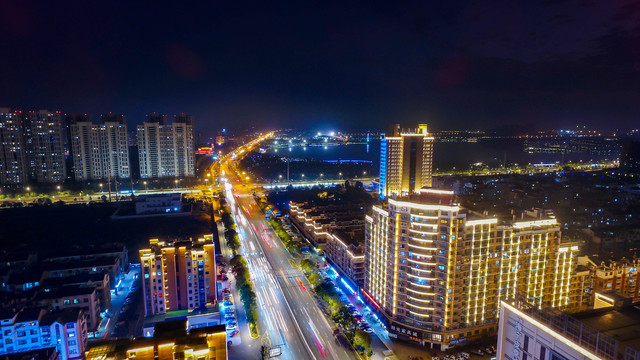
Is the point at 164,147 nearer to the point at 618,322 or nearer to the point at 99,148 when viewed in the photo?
the point at 99,148

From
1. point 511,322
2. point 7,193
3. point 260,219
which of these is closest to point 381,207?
point 511,322

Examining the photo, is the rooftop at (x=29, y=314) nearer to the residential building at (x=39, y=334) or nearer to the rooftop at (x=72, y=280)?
the residential building at (x=39, y=334)

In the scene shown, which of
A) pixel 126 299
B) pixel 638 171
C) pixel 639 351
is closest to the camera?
pixel 639 351

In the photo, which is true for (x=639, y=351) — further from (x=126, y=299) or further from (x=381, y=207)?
(x=126, y=299)

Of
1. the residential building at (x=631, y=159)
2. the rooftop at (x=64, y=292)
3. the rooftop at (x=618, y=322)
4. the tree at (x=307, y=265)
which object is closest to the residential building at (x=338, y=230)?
the tree at (x=307, y=265)

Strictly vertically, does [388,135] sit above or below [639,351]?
above

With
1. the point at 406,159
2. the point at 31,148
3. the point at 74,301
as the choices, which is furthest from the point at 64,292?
the point at 31,148
